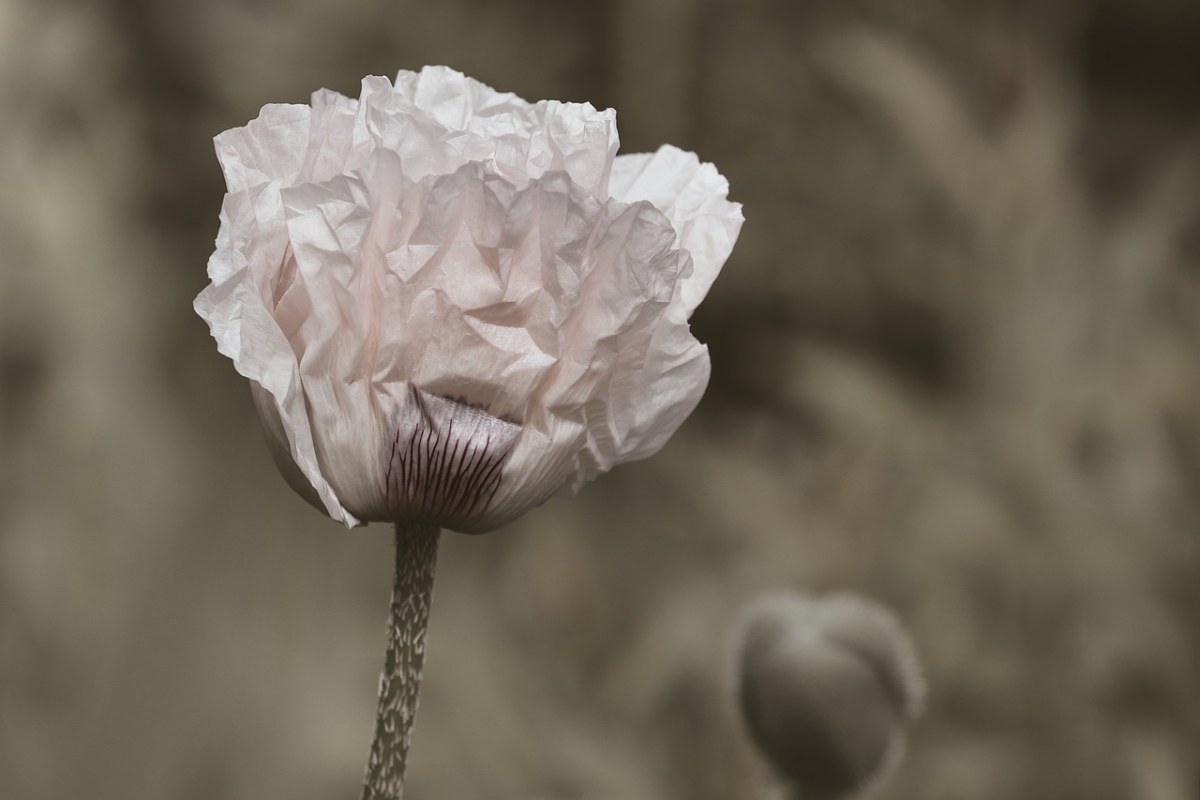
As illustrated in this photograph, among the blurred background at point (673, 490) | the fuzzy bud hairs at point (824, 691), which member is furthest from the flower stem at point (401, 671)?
the blurred background at point (673, 490)

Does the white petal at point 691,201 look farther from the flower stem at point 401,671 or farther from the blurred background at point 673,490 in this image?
the blurred background at point 673,490

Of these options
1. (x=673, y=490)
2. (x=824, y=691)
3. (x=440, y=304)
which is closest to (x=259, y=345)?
(x=440, y=304)

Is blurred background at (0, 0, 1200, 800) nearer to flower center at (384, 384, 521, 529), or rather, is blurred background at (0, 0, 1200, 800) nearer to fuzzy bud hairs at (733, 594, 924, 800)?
fuzzy bud hairs at (733, 594, 924, 800)

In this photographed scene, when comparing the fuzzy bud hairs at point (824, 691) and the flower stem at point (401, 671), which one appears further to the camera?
the fuzzy bud hairs at point (824, 691)

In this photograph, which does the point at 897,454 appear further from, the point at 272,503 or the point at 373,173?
the point at 373,173

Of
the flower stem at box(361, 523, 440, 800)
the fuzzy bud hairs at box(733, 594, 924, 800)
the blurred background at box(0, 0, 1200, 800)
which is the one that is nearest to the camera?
the flower stem at box(361, 523, 440, 800)

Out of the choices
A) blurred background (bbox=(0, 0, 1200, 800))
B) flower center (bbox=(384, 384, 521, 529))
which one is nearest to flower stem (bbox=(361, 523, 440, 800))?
flower center (bbox=(384, 384, 521, 529))
